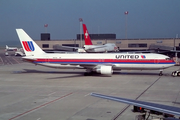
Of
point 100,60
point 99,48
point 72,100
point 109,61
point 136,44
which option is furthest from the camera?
point 136,44

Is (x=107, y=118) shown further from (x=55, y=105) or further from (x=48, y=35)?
(x=48, y=35)

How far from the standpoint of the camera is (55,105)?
17.8 m

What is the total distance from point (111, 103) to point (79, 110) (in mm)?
2894

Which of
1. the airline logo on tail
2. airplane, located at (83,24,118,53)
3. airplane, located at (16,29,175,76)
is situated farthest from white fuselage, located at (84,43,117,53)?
airplane, located at (16,29,175,76)

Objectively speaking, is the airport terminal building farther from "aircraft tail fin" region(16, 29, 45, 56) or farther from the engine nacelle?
"aircraft tail fin" region(16, 29, 45, 56)

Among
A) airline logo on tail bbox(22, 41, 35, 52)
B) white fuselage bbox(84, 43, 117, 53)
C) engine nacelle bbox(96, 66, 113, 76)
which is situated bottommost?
engine nacelle bbox(96, 66, 113, 76)

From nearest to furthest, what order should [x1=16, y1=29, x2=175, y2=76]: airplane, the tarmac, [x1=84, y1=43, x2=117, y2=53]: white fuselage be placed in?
the tarmac
[x1=16, y1=29, x2=175, y2=76]: airplane
[x1=84, y1=43, x2=117, y2=53]: white fuselage

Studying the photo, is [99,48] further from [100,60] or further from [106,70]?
[106,70]

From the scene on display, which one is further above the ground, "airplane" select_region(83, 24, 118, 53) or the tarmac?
"airplane" select_region(83, 24, 118, 53)

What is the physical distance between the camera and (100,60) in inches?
1341

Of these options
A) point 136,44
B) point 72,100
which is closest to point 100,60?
point 72,100

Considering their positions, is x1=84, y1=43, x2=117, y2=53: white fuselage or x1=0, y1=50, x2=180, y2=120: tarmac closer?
x1=0, y1=50, x2=180, y2=120: tarmac

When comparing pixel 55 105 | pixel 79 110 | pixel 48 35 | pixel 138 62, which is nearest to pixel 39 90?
pixel 55 105

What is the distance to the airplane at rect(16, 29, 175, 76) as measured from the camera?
32.6 metres
